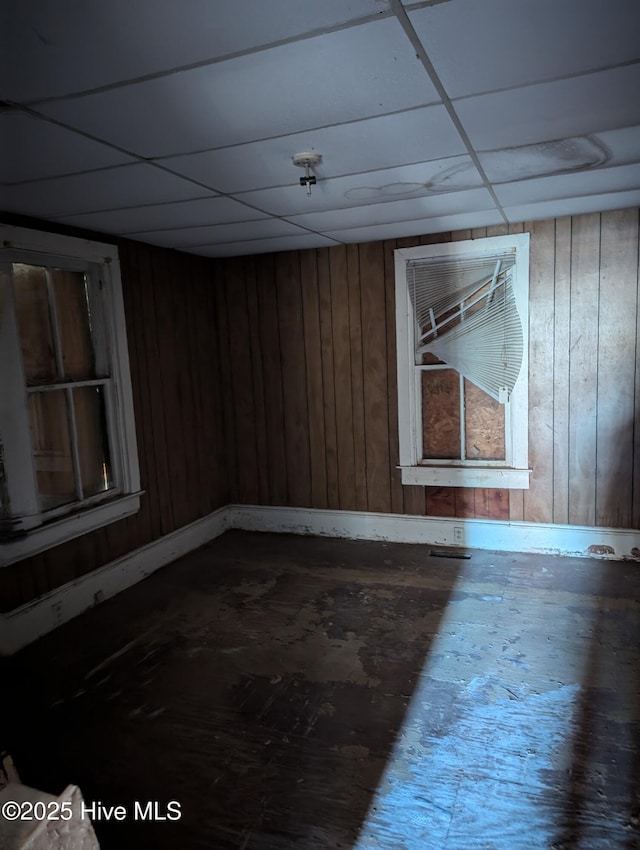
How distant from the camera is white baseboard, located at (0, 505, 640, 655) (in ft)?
10.1

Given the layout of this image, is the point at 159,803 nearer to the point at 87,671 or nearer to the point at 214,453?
the point at 87,671

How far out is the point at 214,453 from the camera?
15.0 ft

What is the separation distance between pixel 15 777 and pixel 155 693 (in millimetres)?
1386

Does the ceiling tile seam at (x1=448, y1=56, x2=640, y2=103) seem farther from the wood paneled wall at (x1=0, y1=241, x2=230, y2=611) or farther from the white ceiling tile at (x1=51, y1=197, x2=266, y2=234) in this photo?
the wood paneled wall at (x1=0, y1=241, x2=230, y2=611)

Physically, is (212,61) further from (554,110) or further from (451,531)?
(451,531)

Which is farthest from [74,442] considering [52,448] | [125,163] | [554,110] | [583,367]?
[583,367]

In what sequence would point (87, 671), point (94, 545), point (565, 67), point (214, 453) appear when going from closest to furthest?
point (565, 67) < point (87, 671) < point (94, 545) < point (214, 453)

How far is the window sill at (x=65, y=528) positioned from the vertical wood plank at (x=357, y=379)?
156 cm

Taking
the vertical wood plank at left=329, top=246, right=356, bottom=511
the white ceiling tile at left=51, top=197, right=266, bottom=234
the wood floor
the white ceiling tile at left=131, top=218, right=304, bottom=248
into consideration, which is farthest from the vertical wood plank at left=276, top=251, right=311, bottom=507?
the white ceiling tile at left=51, top=197, right=266, bottom=234

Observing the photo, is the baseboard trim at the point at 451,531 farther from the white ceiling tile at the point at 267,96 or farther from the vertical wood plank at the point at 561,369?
the white ceiling tile at the point at 267,96

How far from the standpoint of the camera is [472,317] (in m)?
3.81

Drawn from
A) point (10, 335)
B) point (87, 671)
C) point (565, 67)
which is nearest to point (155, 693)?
point (87, 671)

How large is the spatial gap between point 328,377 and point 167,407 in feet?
3.87

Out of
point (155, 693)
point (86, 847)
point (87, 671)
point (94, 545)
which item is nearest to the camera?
point (86, 847)
